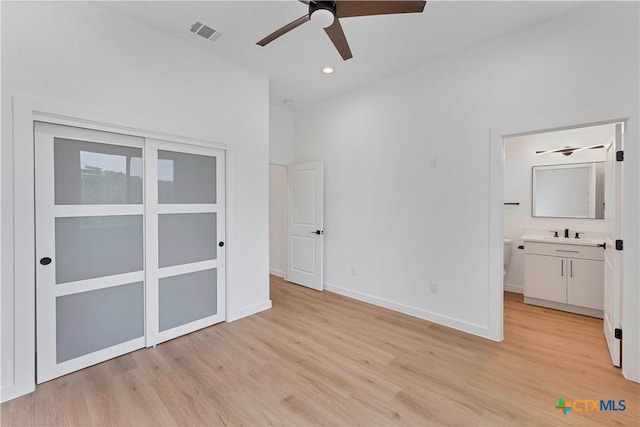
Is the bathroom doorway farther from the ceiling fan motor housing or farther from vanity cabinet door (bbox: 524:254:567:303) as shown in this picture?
the ceiling fan motor housing

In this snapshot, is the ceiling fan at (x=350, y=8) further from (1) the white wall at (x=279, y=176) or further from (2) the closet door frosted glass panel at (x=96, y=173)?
(1) the white wall at (x=279, y=176)

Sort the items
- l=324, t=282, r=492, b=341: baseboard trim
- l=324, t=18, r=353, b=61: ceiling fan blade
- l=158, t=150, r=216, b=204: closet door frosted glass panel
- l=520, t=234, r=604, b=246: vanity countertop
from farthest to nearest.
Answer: l=520, t=234, r=604, b=246: vanity countertop, l=324, t=282, r=492, b=341: baseboard trim, l=158, t=150, r=216, b=204: closet door frosted glass panel, l=324, t=18, r=353, b=61: ceiling fan blade

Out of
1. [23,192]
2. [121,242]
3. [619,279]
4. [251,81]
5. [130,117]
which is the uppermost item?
[251,81]

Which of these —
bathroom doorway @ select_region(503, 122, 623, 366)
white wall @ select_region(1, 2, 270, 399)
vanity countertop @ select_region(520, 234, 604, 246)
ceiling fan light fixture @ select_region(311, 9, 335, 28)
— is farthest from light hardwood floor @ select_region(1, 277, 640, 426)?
ceiling fan light fixture @ select_region(311, 9, 335, 28)

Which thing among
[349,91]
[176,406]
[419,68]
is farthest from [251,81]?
[176,406]

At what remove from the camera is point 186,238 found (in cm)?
303

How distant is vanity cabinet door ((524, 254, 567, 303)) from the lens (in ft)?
11.9

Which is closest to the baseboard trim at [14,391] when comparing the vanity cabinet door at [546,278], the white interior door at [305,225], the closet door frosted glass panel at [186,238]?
the closet door frosted glass panel at [186,238]

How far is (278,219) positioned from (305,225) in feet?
3.23

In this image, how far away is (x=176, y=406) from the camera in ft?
6.42

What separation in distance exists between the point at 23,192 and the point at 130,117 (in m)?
0.99

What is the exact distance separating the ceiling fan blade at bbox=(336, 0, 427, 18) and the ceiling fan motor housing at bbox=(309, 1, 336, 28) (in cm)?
6

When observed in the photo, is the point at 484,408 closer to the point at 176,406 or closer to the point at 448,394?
the point at 448,394

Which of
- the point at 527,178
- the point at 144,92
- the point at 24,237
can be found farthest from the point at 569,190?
the point at 24,237
